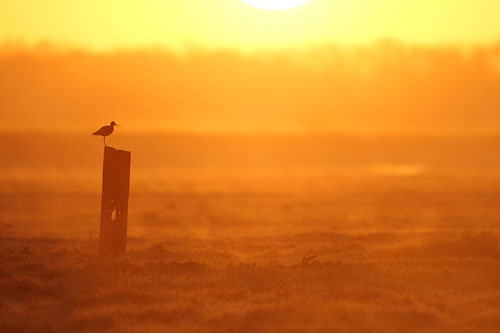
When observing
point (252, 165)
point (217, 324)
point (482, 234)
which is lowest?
point (217, 324)

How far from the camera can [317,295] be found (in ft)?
54.7

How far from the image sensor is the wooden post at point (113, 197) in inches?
789

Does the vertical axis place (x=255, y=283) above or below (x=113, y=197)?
below

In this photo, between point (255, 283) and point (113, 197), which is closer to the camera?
point (255, 283)

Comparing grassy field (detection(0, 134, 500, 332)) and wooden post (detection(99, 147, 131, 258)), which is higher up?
wooden post (detection(99, 147, 131, 258))

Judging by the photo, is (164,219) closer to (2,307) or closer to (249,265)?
(249,265)

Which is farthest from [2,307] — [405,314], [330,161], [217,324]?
[330,161]

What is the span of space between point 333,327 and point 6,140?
379 ft

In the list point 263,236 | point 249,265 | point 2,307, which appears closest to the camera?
point 2,307

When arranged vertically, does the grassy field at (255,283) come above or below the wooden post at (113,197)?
below

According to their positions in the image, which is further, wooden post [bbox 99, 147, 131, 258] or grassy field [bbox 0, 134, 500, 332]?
wooden post [bbox 99, 147, 131, 258]

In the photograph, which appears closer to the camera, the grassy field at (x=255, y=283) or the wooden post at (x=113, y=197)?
the grassy field at (x=255, y=283)

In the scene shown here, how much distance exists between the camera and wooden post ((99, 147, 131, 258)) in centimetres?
2003

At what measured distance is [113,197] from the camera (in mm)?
20062
